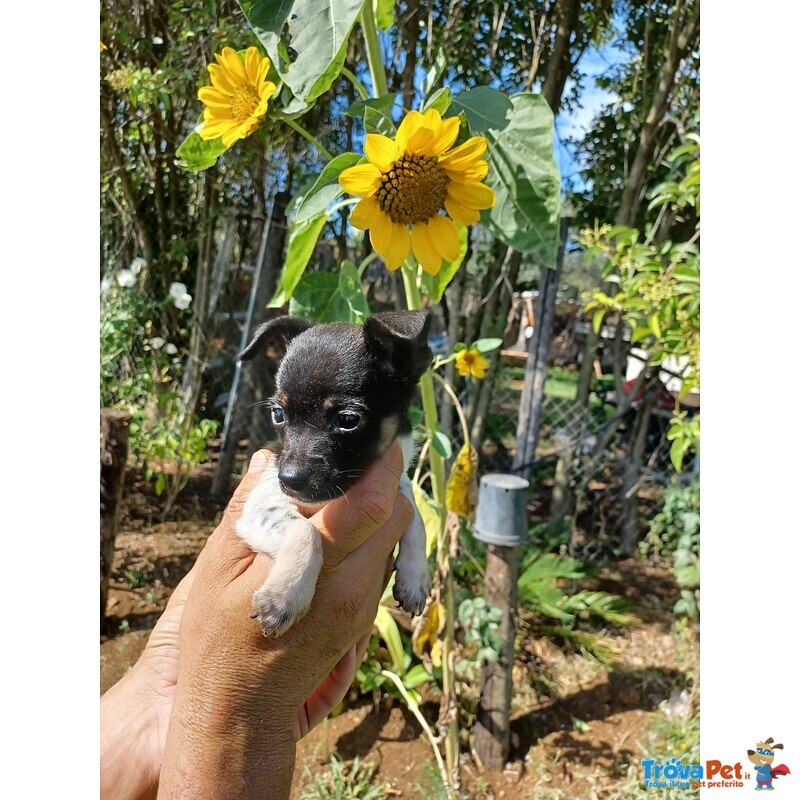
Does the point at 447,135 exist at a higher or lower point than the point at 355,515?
higher

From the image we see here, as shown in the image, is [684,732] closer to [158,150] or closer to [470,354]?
[470,354]

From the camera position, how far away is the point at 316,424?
158cm

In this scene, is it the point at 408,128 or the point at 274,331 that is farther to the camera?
the point at 274,331

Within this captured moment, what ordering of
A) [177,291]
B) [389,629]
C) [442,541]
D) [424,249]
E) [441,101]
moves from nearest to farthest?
[441,101] < [424,249] < [442,541] < [389,629] < [177,291]

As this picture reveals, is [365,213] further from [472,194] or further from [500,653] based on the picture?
[500,653]

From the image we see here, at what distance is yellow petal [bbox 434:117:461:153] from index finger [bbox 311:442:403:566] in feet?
2.89

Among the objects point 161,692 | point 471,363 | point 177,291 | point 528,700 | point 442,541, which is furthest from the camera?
point 177,291

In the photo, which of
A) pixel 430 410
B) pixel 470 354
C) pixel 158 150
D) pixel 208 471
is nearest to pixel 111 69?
pixel 158 150

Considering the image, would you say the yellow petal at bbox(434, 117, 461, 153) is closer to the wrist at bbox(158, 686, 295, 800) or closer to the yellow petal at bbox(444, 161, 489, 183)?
the yellow petal at bbox(444, 161, 489, 183)

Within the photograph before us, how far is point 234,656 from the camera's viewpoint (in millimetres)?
1522

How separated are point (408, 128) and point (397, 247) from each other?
0.96 feet

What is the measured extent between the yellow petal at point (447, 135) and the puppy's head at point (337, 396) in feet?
1.35

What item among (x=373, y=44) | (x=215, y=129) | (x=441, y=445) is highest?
(x=373, y=44)
